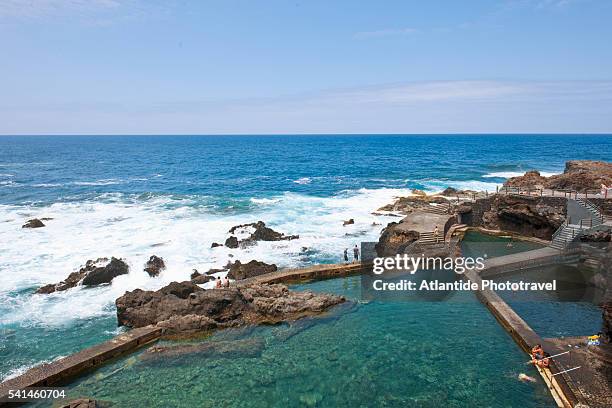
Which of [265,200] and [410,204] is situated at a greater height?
[410,204]

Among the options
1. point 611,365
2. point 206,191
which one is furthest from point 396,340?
point 206,191

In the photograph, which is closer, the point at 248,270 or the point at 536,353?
the point at 536,353

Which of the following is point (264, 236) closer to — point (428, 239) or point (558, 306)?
point (428, 239)

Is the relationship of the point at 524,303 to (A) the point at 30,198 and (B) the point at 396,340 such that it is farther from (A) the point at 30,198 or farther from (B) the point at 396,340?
(A) the point at 30,198

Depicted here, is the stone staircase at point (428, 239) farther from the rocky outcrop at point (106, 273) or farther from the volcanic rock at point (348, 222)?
the rocky outcrop at point (106, 273)

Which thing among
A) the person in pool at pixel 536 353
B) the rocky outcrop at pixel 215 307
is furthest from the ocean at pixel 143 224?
the person in pool at pixel 536 353

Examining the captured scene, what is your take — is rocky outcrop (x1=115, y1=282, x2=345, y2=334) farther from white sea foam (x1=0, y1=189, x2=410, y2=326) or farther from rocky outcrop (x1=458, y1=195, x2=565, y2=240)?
rocky outcrop (x1=458, y1=195, x2=565, y2=240)

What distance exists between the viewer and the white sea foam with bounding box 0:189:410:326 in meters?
23.9

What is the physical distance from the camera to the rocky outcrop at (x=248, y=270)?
2611 centimetres

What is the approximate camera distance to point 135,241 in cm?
3441

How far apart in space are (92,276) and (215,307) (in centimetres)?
975

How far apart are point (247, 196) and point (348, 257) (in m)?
27.8

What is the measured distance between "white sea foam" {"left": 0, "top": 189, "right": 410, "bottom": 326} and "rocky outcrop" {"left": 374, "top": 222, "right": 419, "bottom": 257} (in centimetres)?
299

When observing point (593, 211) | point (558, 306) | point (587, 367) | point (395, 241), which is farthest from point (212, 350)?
point (593, 211)
